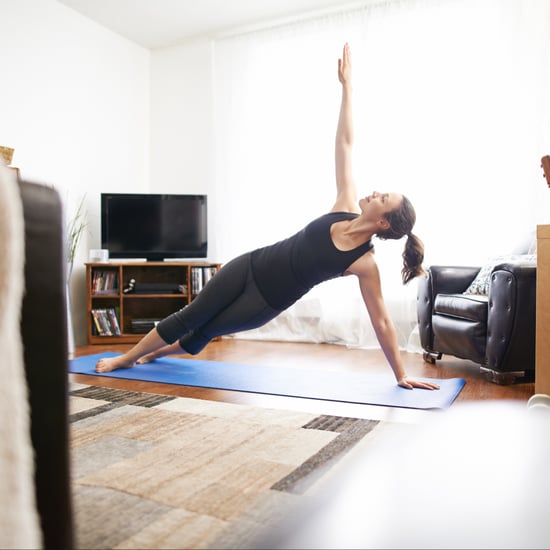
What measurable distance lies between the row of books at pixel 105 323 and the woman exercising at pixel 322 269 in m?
1.63

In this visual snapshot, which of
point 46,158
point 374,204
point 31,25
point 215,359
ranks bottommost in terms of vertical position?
point 215,359

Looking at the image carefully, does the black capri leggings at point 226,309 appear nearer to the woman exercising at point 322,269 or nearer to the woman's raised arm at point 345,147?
the woman exercising at point 322,269

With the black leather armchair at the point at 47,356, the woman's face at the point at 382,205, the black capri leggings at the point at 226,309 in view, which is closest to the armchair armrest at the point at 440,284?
the woman's face at the point at 382,205

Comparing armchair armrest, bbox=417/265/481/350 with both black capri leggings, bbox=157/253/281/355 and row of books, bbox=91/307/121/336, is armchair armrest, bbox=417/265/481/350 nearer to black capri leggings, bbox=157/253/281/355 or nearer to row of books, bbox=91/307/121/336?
black capri leggings, bbox=157/253/281/355

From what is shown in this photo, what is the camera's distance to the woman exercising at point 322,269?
8.51 feet

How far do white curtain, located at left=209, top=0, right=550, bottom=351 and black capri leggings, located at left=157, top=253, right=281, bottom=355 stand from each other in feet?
5.76

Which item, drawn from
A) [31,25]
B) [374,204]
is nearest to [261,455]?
[374,204]

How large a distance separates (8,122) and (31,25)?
80 centimetres

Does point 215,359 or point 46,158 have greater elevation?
point 46,158

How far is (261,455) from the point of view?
1599 mm

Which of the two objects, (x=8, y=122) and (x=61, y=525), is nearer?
(x=61, y=525)

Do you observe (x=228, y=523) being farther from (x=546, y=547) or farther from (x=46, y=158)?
(x=46, y=158)

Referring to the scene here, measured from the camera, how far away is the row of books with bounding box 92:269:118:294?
175 inches

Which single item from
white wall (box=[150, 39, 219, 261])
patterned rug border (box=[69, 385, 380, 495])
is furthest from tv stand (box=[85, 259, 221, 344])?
patterned rug border (box=[69, 385, 380, 495])
